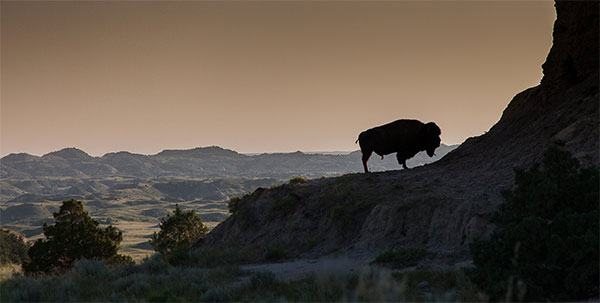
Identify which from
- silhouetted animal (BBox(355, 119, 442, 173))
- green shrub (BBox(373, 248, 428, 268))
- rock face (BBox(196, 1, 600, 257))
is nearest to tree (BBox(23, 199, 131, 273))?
rock face (BBox(196, 1, 600, 257))

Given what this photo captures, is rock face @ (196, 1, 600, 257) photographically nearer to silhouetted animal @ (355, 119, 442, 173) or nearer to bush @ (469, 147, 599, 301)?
silhouetted animal @ (355, 119, 442, 173)

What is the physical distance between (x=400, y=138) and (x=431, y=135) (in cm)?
192

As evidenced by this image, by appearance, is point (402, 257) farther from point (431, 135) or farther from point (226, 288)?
point (431, 135)

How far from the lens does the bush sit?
754 centimetres

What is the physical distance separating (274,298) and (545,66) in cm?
1637

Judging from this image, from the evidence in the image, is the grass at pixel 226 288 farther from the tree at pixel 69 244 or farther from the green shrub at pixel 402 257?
the tree at pixel 69 244

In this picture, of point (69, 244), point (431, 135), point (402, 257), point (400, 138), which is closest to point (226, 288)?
point (402, 257)

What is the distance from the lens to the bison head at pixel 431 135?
24484 mm

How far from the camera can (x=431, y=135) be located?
2467 cm

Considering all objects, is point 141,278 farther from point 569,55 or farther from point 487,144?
point 569,55

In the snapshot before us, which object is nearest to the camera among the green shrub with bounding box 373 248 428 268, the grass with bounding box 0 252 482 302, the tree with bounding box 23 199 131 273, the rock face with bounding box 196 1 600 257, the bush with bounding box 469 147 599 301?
the bush with bounding box 469 147 599 301

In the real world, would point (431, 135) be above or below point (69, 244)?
above

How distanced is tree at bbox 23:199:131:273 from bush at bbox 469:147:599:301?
104 feet

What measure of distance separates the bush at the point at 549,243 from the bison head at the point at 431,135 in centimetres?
1608
